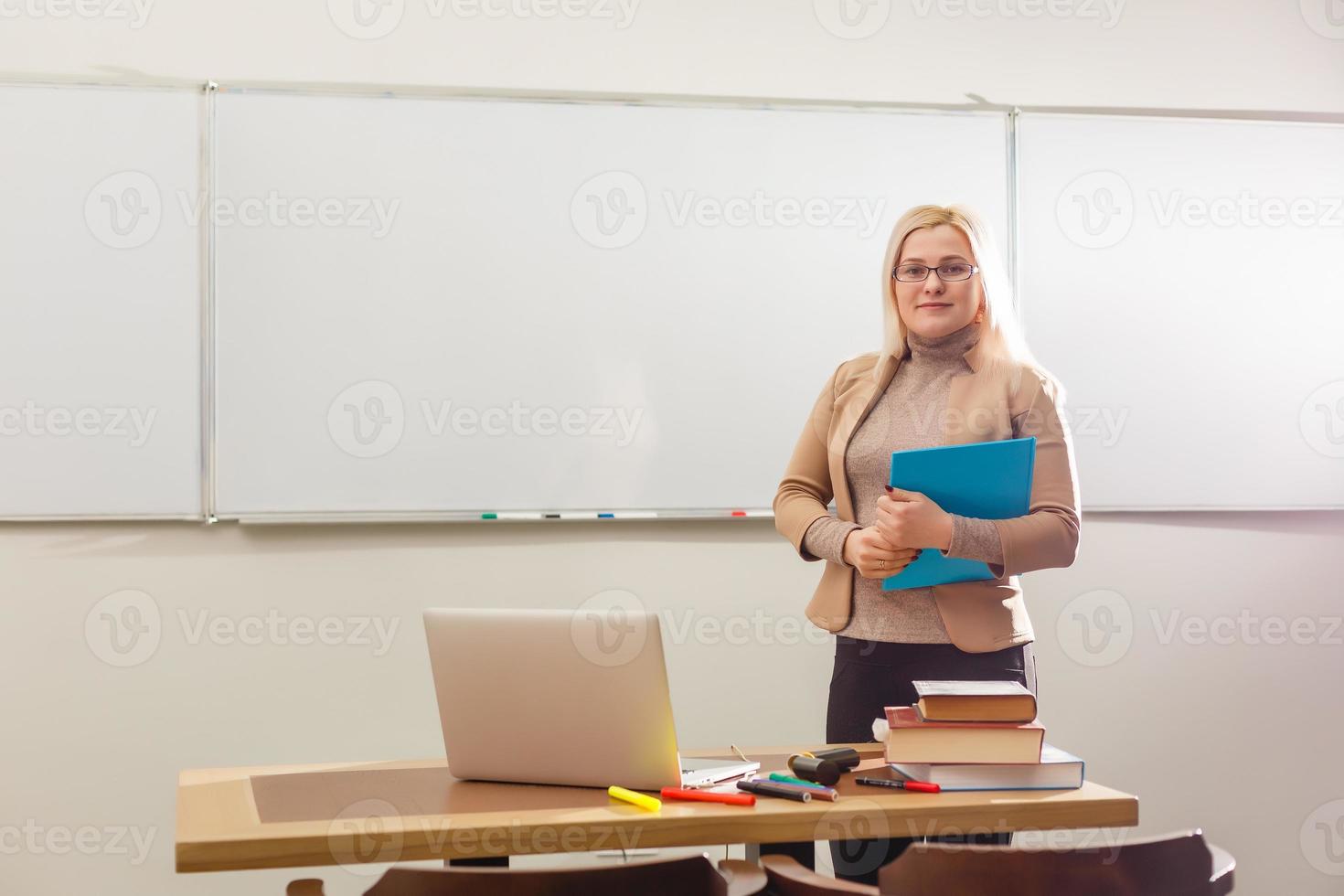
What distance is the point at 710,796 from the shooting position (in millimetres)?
1490

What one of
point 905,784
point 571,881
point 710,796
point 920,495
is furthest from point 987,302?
point 571,881

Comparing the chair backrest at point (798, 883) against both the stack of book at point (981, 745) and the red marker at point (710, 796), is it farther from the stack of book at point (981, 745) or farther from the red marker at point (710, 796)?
the stack of book at point (981, 745)

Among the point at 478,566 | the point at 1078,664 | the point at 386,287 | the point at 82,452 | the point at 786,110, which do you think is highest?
the point at 786,110

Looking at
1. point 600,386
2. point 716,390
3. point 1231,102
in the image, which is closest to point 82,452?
point 600,386

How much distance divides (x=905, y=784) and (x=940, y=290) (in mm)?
926

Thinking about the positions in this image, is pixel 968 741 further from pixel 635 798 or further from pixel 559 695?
pixel 559 695

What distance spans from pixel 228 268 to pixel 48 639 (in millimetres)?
1031

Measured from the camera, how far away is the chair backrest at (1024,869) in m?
1.24

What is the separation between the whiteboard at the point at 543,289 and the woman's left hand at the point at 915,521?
1.16 m

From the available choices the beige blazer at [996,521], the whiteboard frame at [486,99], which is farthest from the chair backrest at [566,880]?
the whiteboard frame at [486,99]

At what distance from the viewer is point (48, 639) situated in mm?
2760

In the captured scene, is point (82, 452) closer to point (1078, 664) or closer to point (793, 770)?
point (793, 770)

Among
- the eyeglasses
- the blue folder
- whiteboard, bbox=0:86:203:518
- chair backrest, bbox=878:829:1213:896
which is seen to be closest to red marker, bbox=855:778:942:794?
chair backrest, bbox=878:829:1213:896

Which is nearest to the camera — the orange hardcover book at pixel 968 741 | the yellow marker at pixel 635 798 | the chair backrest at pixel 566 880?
the chair backrest at pixel 566 880
